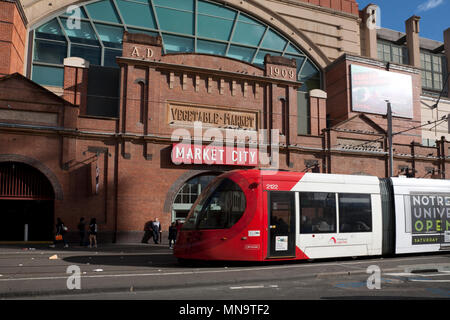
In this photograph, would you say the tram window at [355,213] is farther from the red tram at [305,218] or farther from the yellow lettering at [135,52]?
the yellow lettering at [135,52]

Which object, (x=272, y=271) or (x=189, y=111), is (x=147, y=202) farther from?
(x=272, y=271)

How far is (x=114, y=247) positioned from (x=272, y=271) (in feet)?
34.5

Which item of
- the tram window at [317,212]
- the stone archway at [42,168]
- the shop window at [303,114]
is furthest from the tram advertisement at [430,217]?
the stone archway at [42,168]

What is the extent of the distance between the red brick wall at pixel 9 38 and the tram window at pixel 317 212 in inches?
743

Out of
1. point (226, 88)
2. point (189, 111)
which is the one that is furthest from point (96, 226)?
point (226, 88)

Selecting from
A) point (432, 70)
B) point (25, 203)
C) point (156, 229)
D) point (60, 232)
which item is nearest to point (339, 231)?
point (156, 229)

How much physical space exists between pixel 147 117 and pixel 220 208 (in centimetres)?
1130

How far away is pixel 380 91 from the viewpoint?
29750mm

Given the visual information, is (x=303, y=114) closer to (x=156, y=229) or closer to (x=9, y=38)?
(x=156, y=229)

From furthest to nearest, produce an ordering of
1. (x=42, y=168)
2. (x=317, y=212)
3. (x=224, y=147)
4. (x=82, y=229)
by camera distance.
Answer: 1. (x=224, y=147)
2. (x=42, y=168)
3. (x=82, y=229)
4. (x=317, y=212)

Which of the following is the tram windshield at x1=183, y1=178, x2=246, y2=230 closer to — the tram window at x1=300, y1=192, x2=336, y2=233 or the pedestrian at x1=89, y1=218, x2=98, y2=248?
the tram window at x1=300, y1=192, x2=336, y2=233

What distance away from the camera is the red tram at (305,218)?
36.2 feet

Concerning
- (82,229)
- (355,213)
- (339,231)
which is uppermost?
(355,213)
